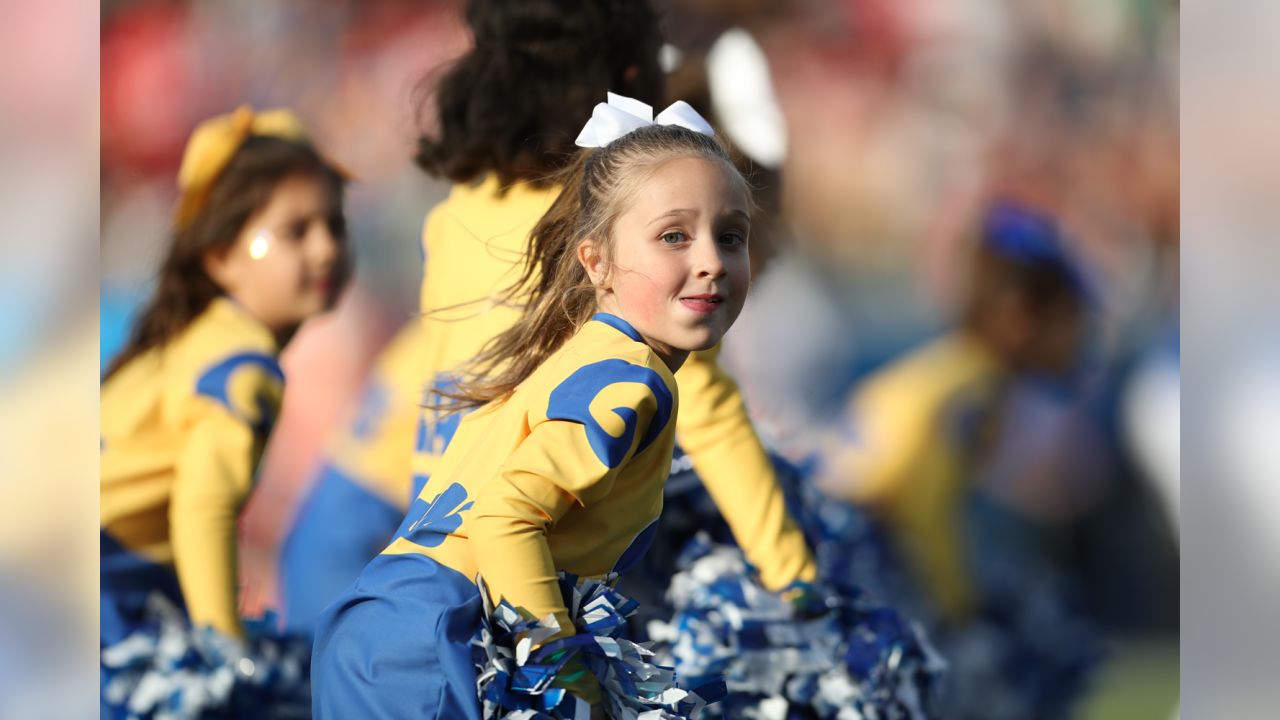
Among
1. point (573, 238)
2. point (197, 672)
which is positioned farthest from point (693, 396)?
point (197, 672)

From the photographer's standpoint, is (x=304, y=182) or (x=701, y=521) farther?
(x=304, y=182)

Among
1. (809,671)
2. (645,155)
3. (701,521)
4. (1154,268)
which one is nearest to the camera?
(645,155)

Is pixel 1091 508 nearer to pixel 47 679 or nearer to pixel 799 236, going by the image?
pixel 799 236

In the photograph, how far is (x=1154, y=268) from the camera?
3.85 meters

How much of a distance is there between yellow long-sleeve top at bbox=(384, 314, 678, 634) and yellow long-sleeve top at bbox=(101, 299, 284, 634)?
6.44 ft

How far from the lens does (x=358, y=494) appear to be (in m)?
3.99

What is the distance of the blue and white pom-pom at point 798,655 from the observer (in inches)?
122

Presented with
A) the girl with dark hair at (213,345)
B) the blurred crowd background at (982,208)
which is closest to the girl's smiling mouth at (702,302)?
the blurred crowd background at (982,208)

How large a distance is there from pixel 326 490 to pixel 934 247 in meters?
1.71

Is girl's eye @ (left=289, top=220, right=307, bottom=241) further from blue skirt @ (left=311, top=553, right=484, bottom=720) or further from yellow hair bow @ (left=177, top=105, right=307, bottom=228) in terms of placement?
blue skirt @ (left=311, top=553, right=484, bottom=720)

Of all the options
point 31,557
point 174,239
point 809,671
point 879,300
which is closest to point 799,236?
point 879,300

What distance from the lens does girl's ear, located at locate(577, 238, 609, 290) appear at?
6.91 feet

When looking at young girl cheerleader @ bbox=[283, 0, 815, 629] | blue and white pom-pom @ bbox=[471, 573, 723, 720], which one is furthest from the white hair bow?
young girl cheerleader @ bbox=[283, 0, 815, 629]

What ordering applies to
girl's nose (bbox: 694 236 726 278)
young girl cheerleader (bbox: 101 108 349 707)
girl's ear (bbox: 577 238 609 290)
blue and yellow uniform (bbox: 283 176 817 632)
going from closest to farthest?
girl's nose (bbox: 694 236 726 278), girl's ear (bbox: 577 238 609 290), blue and yellow uniform (bbox: 283 176 817 632), young girl cheerleader (bbox: 101 108 349 707)
